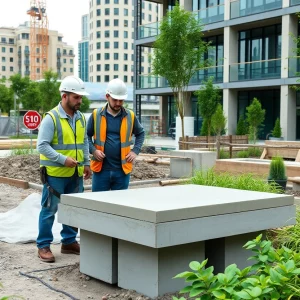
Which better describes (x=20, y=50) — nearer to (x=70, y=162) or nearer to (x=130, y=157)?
(x=130, y=157)

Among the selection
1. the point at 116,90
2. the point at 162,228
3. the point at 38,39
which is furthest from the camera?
the point at 38,39

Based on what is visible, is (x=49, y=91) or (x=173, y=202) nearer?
(x=173, y=202)

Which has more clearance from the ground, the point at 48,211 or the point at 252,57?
the point at 252,57

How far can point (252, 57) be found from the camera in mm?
38156

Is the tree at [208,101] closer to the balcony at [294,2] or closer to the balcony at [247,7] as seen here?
the balcony at [294,2]

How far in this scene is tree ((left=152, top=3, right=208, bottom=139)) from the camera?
26938 millimetres

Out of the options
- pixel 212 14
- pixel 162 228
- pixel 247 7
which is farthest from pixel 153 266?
pixel 212 14

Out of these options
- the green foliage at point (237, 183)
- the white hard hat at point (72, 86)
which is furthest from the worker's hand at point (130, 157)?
the green foliage at point (237, 183)

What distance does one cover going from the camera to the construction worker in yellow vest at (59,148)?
20.7ft

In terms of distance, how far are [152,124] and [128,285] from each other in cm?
4605

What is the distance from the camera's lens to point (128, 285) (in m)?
5.14

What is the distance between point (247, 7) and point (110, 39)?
11923 centimetres

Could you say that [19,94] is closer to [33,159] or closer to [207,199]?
[33,159]

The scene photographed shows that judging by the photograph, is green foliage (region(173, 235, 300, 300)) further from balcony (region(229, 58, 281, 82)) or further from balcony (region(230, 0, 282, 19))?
balcony (region(230, 0, 282, 19))
